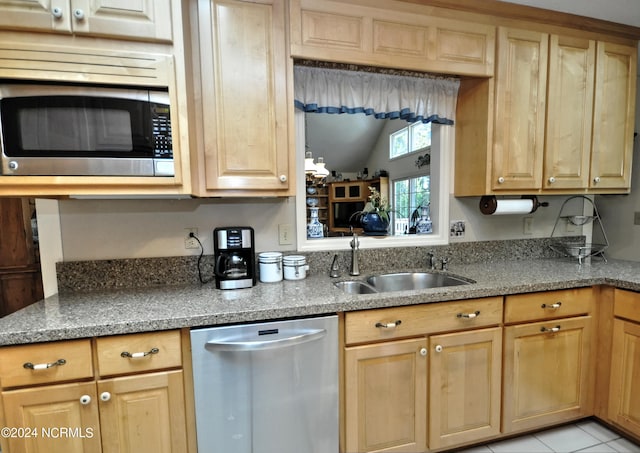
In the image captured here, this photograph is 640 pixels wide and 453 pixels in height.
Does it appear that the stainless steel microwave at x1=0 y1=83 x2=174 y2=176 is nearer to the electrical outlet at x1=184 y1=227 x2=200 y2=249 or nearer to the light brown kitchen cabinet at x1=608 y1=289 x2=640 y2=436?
the electrical outlet at x1=184 y1=227 x2=200 y2=249

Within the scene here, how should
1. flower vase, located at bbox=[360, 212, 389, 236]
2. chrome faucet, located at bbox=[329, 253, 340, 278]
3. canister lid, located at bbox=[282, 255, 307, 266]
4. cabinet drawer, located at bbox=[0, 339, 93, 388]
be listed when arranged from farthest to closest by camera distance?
flower vase, located at bbox=[360, 212, 389, 236]
chrome faucet, located at bbox=[329, 253, 340, 278]
canister lid, located at bbox=[282, 255, 307, 266]
cabinet drawer, located at bbox=[0, 339, 93, 388]

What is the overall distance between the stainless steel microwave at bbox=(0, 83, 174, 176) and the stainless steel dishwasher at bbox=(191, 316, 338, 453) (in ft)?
2.47

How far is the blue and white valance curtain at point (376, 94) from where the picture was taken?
173 centimetres

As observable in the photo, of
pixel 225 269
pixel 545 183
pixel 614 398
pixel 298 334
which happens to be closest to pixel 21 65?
pixel 225 269

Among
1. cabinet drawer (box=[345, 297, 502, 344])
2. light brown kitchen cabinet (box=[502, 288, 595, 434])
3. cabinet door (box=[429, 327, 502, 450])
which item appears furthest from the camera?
light brown kitchen cabinet (box=[502, 288, 595, 434])

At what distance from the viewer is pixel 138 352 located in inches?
45.0

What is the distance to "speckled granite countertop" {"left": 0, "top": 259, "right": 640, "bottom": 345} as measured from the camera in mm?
1108

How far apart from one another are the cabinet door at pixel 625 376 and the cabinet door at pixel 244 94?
1.98 m

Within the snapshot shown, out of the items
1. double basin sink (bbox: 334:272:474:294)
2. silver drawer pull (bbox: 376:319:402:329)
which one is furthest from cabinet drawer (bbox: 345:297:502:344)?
double basin sink (bbox: 334:272:474:294)

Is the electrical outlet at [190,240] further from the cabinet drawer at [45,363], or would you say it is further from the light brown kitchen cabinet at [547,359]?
the light brown kitchen cabinet at [547,359]

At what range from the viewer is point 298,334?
126 centimetres

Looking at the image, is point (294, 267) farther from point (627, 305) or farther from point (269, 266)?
point (627, 305)

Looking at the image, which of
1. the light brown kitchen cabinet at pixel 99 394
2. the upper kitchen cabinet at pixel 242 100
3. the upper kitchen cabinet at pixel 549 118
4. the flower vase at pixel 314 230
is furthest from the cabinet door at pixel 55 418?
the upper kitchen cabinet at pixel 549 118

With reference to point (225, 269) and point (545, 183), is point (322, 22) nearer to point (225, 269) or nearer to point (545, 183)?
point (225, 269)
